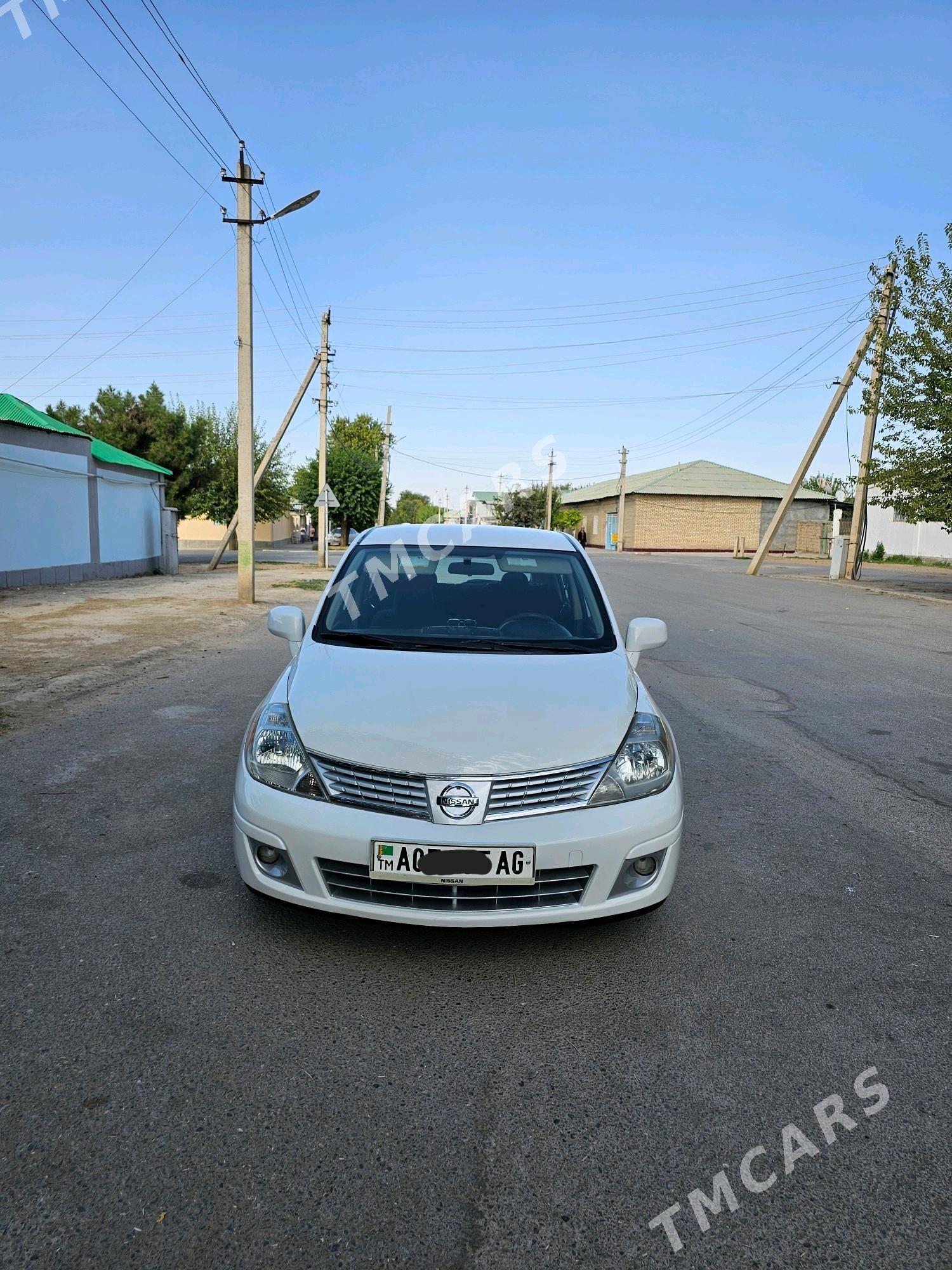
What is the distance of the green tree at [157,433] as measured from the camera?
35250 millimetres

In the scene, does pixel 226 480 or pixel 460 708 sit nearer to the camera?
pixel 460 708

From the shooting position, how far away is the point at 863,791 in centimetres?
509

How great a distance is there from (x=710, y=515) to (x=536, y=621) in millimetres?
57198

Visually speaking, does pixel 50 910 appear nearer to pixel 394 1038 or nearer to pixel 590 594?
pixel 394 1038

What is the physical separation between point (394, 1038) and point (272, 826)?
786 millimetres

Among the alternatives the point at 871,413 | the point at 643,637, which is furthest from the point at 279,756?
the point at 871,413

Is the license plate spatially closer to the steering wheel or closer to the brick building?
the steering wheel

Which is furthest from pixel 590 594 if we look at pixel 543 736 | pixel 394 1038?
pixel 394 1038

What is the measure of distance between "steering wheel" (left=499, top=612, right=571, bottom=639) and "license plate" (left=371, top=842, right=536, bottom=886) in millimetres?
1446

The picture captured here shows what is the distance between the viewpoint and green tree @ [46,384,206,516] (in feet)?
116

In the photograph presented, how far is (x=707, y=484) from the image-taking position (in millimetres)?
59594

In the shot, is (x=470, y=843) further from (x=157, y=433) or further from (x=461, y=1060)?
(x=157, y=433)

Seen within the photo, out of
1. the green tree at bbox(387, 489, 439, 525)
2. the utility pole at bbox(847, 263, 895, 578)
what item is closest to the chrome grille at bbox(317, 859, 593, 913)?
the utility pole at bbox(847, 263, 895, 578)

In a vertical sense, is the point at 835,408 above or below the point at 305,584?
above
